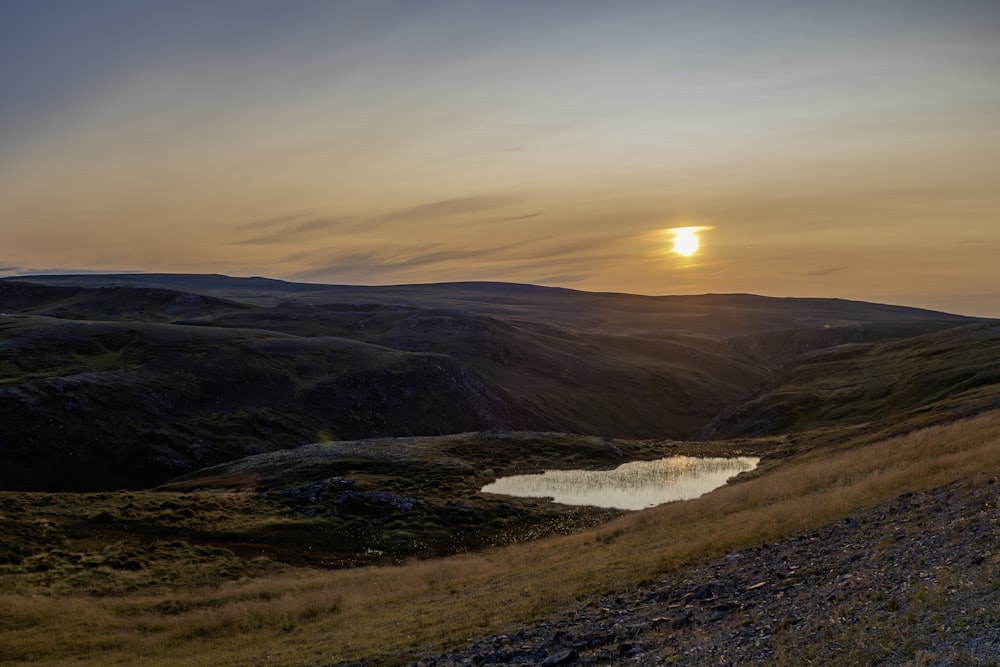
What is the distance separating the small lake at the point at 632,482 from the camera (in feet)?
224

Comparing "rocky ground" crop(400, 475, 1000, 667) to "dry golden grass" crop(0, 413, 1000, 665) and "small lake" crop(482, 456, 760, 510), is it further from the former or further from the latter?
"small lake" crop(482, 456, 760, 510)

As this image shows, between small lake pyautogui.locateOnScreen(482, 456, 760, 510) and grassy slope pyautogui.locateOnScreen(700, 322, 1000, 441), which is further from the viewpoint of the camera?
grassy slope pyautogui.locateOnScreen(700, 322, 1000, 441)

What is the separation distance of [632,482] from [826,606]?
60.8 m

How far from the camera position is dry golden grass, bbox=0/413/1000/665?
26578 mm

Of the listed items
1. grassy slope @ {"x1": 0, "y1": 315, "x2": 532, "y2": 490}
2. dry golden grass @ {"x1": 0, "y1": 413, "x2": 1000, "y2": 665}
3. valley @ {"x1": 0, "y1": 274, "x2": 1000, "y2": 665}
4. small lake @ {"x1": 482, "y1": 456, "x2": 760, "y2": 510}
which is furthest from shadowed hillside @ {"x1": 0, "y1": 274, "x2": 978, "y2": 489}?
dry golden grass @ {"x1": 0, "y1": 413, "x2": 1000, "y2": 665}

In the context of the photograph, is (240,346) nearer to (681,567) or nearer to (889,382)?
(889,382)

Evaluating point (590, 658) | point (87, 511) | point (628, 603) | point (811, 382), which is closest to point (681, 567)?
point (628, 603)

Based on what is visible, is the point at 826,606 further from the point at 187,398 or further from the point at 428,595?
the point at 187,398

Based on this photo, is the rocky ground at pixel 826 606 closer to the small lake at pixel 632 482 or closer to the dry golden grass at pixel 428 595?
the dry golden grass at pixel 428 595

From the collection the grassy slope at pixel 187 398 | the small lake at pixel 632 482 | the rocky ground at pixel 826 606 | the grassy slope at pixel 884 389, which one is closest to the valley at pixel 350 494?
the rocky ground at pixel 826 606

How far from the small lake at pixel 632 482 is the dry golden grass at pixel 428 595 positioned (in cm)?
2456

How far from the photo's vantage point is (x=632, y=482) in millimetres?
76938

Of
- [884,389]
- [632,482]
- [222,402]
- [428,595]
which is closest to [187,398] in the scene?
[222,402]

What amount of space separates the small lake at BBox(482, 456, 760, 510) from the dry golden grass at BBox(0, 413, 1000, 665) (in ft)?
80.6
